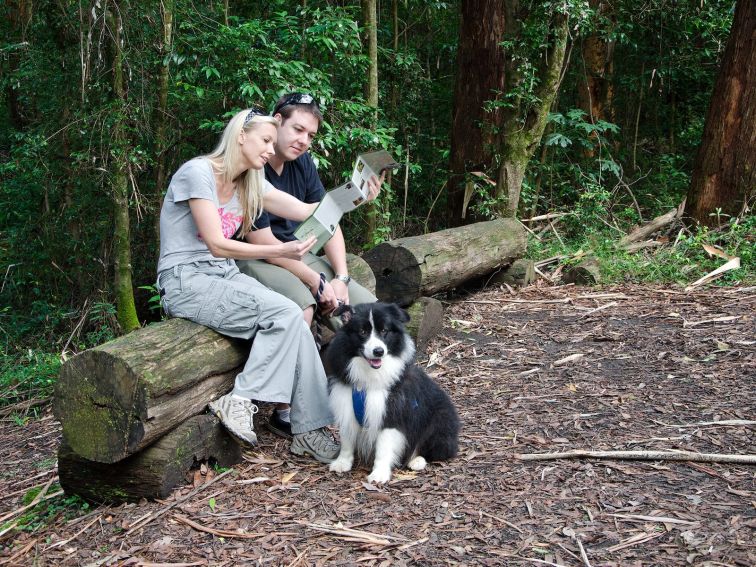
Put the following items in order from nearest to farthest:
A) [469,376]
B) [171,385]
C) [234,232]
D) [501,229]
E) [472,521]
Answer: [472,521] → [171,385] → [234,232] → [469,376] → [501,229]

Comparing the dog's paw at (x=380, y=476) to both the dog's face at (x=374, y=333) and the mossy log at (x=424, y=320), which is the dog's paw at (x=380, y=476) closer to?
the dog's face at (x=374, y=333)

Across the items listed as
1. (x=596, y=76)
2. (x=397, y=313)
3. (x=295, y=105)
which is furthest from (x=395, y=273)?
(x=596, y=76)

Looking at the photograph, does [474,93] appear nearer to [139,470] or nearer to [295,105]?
[295,105]

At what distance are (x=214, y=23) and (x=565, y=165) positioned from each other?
246 inches

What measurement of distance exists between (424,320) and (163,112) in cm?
346

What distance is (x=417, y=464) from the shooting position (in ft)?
13.2

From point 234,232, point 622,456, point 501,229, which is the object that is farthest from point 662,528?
point 501,229

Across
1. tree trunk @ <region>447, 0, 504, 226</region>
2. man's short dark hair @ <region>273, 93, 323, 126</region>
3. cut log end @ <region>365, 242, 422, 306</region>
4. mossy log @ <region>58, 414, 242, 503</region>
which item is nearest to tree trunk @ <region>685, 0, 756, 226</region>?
tree trunk @ <region>447, 0, 504, 226</region>

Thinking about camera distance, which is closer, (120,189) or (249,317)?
(249,317)

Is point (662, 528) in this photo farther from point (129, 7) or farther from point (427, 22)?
point (427, 22)

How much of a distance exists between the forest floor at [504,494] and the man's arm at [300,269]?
2.92 ft

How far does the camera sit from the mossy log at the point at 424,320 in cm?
Result: 636

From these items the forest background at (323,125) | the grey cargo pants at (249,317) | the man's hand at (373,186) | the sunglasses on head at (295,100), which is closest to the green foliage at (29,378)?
the forest background at (323,125)

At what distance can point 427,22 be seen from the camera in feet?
39.0
